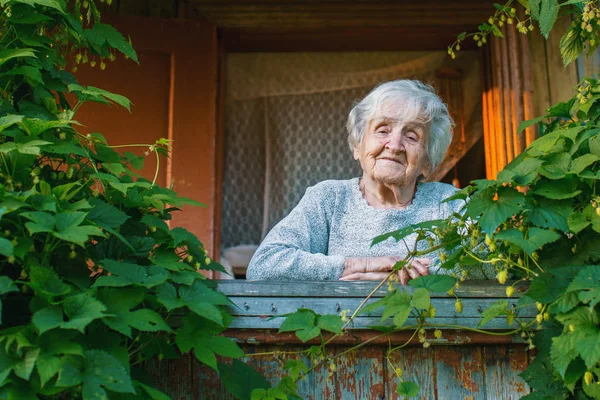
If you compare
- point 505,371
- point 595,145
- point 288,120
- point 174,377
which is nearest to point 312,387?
point 174,377

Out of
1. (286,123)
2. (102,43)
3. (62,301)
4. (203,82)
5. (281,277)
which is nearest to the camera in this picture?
(62,301)

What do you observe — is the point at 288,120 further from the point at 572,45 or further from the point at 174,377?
the point at 174,377

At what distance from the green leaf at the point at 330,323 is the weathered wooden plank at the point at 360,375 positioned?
21cm

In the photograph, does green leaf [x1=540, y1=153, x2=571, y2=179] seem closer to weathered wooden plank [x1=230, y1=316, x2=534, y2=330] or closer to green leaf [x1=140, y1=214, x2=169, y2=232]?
weathered wooden plank [x1=230, y1=316, x2=534, y2=330]

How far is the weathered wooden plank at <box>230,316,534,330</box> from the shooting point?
215 cm

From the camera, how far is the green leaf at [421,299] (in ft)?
6.37

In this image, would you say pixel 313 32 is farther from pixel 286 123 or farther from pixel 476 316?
pixel 476 316

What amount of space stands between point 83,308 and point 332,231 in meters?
1.42

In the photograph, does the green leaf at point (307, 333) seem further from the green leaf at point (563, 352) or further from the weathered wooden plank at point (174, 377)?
the green leaf at point (563, 352)

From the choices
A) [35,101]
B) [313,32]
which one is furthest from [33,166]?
[313,32]

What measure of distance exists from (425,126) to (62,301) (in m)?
1.80

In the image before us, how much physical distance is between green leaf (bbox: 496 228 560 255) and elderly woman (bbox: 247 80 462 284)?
90 cm

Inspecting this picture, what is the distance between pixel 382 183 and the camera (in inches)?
120

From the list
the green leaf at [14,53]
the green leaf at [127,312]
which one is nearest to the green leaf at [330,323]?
the green leaf at [127,312]
